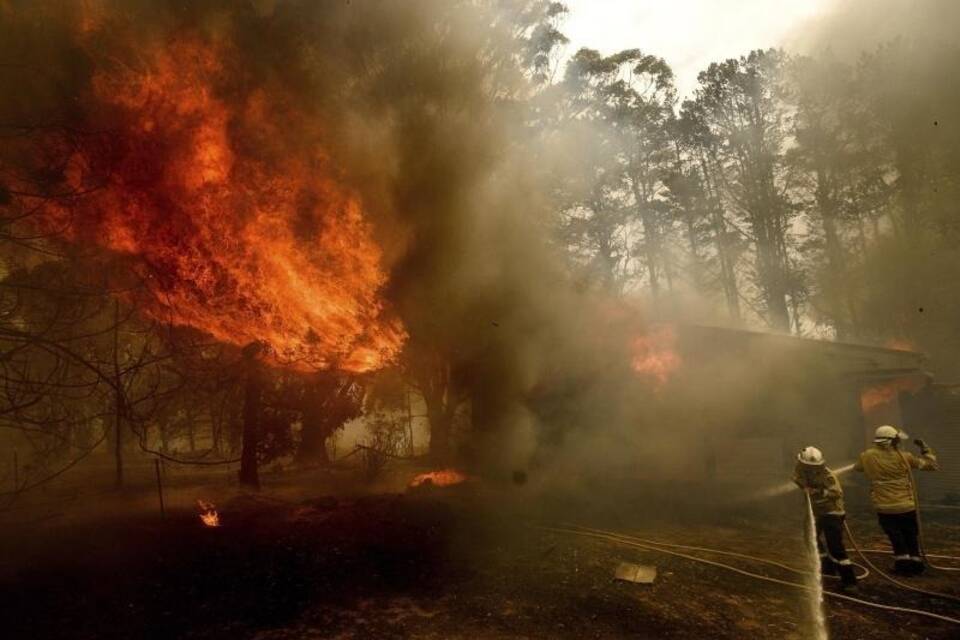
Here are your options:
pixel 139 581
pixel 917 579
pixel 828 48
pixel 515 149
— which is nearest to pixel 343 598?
pixel 139 581

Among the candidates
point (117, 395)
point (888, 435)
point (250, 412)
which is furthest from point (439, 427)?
point (888, 435)

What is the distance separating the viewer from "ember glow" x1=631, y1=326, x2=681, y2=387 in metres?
15.4

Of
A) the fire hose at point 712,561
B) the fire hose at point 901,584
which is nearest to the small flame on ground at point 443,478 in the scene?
the fire hose at point 712,561

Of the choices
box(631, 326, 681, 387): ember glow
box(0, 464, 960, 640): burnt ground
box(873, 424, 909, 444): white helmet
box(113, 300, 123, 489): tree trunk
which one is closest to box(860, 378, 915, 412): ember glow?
box(631, 326, 681, 387): ember glow

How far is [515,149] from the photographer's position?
15.6 meters

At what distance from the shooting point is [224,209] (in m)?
10.5

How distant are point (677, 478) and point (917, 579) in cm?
808

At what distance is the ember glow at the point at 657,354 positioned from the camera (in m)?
15.4

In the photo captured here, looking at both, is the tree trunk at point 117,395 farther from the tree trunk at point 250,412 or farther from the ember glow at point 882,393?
the ember glow at point 882,393

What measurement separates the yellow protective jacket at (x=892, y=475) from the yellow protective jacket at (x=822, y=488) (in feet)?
1.99

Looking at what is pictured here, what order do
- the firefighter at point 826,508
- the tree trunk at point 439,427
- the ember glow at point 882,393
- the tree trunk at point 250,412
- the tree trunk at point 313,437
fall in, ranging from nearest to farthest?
the firefighter at point 826,508, the tree trunk at point 250,412, the tree trunk at point 439,427, the ember glow at point 882,393, the tree trunk at point 313,437

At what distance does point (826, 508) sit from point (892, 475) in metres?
1.18

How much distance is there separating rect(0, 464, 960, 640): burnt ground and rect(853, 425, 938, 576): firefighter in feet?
1.53

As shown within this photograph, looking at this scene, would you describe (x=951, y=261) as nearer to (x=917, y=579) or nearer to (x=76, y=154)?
(x=917, y=579)
